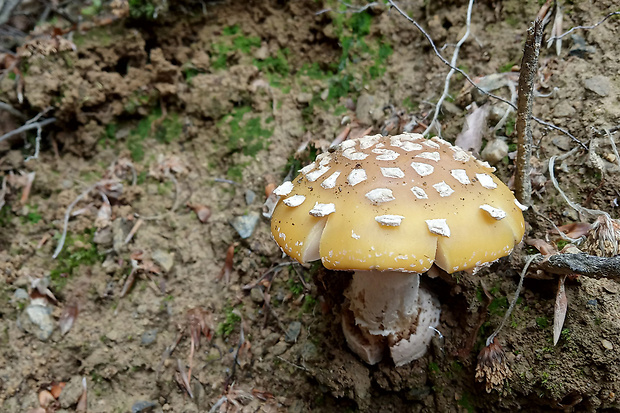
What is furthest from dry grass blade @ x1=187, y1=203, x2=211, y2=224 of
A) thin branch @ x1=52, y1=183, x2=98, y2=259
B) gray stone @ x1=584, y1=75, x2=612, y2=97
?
gray stone @ x1=584, y1=75, x2=612, y2=97

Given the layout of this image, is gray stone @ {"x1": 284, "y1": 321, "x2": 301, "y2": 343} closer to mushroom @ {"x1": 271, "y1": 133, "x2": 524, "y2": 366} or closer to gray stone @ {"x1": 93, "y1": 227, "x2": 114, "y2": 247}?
mushroom @ {"x1": 271, "y1": 133, "x2": 524, "y2": 366}

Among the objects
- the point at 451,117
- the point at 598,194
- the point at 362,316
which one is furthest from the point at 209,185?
the point at 598,194

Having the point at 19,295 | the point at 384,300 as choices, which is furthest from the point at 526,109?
the point at 19,295

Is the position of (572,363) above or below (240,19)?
below

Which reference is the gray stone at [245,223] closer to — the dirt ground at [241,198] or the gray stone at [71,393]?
the dirt ground at [241,198]

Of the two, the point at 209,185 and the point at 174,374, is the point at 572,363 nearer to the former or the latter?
the point at 174,374

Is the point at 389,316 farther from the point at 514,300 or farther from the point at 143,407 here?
the point at 143,407

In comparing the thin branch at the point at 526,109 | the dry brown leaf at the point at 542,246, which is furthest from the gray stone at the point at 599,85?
the dry brown leaf at the point at 542,246
